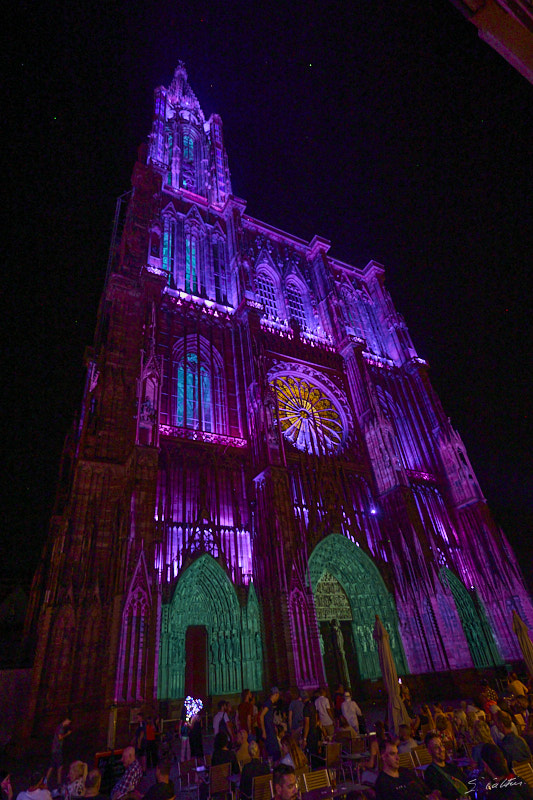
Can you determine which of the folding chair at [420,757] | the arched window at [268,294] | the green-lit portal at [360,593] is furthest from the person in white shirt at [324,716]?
the arched window at [268,294]

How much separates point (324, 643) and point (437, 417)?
16.2 meters

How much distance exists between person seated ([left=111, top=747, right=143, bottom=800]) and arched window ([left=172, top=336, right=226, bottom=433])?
14811mm

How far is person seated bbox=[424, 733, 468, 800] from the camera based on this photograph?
4.88 m

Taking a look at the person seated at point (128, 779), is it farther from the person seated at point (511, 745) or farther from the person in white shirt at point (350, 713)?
the person in white shirt at point (350, 713)

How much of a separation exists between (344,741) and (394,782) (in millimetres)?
5388

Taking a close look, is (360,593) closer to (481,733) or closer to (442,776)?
(481,733)

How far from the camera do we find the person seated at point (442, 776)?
16.0 ft

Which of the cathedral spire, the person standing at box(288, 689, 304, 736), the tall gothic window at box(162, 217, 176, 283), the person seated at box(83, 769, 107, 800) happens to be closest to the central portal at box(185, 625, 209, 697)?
the person standing at box(288, 689, 304, 736)

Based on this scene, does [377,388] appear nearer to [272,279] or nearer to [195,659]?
[272,279]

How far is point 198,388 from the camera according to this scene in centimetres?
2211

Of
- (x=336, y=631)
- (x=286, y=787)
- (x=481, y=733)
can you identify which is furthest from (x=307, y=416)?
(x=286, y=787)

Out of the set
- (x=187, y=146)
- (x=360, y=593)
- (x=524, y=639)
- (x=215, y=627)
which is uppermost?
(x=187, y=146)

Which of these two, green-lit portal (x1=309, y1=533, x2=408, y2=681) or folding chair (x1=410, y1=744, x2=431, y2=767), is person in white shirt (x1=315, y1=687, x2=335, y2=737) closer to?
folding chair (x1=410, y1=744, x2=431, y2=767)

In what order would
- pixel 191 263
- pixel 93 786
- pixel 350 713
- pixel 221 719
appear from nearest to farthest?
1. pixel 93 786
2. pixel 221 719
3. pixel 350 713
4. pixel 191 263
